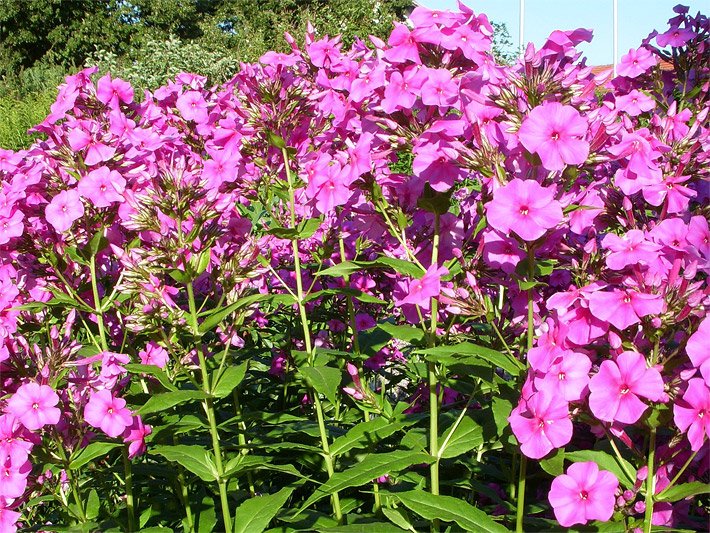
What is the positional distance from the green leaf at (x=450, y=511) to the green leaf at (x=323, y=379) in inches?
12.9

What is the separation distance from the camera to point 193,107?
2637 mm

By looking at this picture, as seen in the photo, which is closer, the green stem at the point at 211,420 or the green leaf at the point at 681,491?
the green leaf at the point at 681,491

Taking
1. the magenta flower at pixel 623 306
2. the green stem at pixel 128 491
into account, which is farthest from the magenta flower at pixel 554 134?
the green stem at pixel 128 491

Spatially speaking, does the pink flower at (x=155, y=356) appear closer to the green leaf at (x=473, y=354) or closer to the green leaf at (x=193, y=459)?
the green leaf at (x=193, y=459)

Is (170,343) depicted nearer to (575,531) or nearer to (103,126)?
(103,126)

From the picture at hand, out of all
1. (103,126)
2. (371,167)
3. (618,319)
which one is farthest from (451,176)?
(103,126)

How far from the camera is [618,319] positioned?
5.12 feet

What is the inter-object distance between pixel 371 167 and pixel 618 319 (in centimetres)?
78

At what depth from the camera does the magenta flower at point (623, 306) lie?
5.07 ft

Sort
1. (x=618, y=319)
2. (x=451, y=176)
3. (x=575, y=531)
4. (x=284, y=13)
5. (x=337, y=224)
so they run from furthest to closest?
1. (x=284, y=13)
2. (x=337, y=224)
3. (x=451, y=176)
4. (x=575, y=531)
5. (x=618, y=319)

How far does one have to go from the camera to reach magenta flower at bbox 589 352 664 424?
1.54 m

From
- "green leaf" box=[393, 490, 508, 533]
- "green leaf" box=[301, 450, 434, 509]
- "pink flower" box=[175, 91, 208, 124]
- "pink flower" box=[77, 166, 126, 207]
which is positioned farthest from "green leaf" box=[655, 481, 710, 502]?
"pink flower" box=[175, 91, 208, 124]

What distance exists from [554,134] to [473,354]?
1.64 ft

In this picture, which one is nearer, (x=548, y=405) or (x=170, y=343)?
(x=548, y=405)
